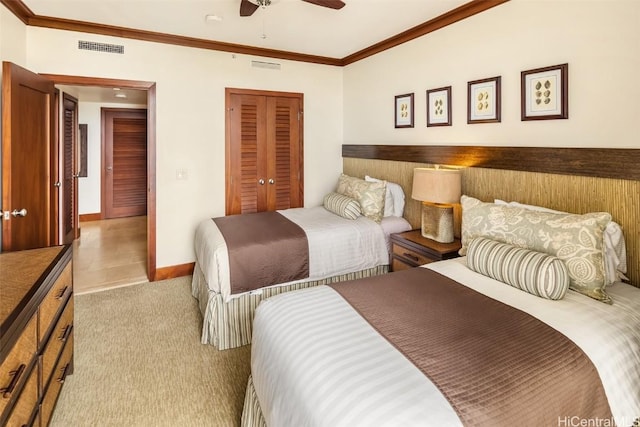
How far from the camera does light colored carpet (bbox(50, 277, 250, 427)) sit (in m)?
2.03

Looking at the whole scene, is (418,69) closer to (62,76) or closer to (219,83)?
(219,83)

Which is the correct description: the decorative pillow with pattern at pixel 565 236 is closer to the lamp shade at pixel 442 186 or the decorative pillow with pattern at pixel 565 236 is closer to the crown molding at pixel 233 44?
the lamp shade at pixel 442 186

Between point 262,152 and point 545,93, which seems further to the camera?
point 262,152

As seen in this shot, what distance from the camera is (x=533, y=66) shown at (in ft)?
8.33

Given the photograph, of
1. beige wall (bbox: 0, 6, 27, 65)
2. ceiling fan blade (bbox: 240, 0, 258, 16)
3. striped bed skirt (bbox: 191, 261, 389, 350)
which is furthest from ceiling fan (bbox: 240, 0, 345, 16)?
striped bed skirt (bbox: 191, 261, 389, 350)

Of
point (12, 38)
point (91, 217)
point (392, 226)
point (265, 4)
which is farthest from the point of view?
point (91, 217)

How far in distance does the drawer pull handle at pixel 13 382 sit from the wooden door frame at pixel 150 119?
2659mm

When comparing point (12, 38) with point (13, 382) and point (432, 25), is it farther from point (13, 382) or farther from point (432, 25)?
point (432, 25)

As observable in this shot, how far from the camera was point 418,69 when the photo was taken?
11.7 feet

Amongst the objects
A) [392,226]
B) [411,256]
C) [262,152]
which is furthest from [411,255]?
[262,152]

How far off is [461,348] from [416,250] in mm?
1675

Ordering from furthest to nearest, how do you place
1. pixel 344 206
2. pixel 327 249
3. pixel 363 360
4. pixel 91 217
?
pixel 91 217 < pixel 344 206 < pixel 327 249 < pixel 363 360

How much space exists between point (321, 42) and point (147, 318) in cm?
334

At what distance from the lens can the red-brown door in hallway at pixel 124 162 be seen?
23.1ft
